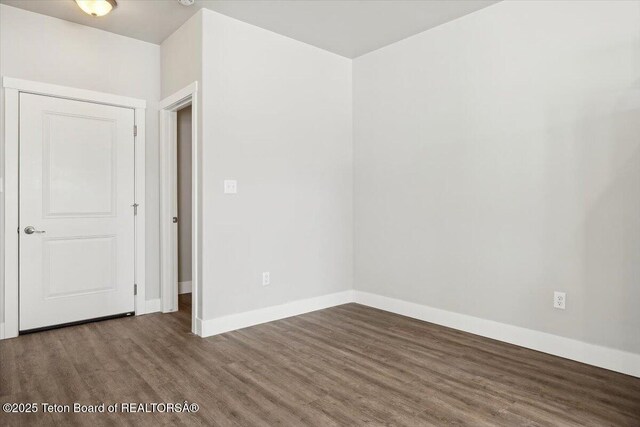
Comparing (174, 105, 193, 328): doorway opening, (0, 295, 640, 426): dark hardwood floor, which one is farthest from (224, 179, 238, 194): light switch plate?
(174, 105, 193, 328): doorway opening

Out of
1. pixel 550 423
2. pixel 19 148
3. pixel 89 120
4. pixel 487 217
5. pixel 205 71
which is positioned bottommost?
pixel 550 423

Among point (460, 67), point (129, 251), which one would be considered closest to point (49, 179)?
point (129, 251)

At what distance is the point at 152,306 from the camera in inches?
160

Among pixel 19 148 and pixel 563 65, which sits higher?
pixel 563 65

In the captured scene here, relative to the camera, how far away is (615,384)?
2.45 m

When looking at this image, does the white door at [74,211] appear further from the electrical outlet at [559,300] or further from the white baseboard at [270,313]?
the electrical outlet at [559,300]

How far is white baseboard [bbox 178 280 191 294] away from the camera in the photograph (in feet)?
16.4

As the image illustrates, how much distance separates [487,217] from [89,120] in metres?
3.78

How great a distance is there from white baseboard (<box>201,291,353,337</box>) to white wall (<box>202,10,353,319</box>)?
60 mm

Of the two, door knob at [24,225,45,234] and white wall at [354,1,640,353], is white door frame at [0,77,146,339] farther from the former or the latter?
white wall at [354,1,640,353]

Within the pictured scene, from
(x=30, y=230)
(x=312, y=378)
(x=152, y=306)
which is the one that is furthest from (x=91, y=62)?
(x=312, y=378)

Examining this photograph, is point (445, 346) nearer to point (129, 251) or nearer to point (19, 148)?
point (129, 251)

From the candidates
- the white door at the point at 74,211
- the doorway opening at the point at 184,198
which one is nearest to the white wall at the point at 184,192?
the doorway opening at the point at 184,198

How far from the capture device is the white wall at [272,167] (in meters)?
3.44
